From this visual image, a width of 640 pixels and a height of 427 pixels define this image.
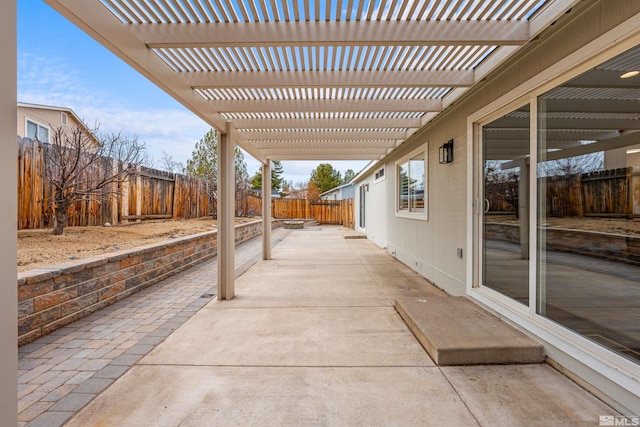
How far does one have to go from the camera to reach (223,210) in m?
4.58

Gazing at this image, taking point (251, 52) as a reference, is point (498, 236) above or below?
below

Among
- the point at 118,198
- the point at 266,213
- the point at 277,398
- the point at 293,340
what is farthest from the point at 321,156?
the point at 277,398

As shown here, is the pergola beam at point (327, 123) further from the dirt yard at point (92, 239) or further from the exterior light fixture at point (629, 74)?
the exterior light fixture at point (629, 74)

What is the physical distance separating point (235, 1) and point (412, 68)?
6.49 ft

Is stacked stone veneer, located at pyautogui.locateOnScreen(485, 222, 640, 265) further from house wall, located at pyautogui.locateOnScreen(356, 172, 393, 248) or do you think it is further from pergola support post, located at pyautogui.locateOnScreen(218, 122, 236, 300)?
house wall, located at pyautogui.locateOnScreen(356, 172, 393, 248)

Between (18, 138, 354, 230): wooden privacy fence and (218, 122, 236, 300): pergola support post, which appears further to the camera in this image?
(18, 138, 354, 230): wooden privacy fence

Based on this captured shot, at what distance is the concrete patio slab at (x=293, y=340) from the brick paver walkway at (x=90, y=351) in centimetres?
24

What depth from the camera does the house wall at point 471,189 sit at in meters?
2.18

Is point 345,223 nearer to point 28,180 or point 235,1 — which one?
point 28,180

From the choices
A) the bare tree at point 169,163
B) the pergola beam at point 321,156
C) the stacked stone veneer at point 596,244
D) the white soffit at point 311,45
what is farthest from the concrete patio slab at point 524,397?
the bare tree at point 169,163

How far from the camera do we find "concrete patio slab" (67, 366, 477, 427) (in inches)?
78.2

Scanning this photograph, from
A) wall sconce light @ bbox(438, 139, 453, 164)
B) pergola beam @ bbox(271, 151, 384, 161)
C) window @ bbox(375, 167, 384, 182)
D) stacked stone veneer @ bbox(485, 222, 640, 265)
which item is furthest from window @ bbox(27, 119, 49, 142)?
stacked stone veneer @ bbox(485, 222, 640, 265)

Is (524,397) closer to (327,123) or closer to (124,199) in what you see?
(327,123)

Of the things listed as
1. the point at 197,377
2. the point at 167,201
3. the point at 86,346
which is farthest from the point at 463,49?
the point at 167,201
